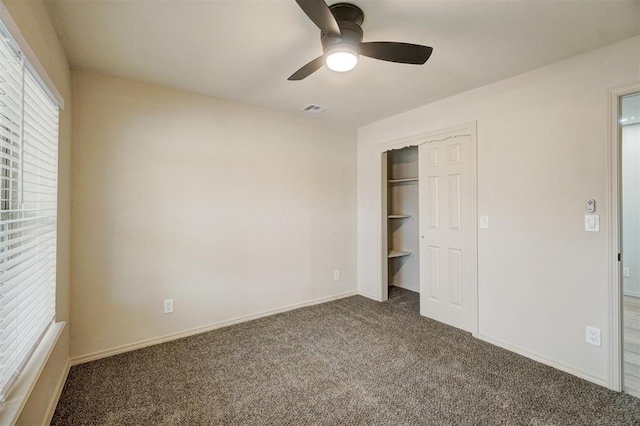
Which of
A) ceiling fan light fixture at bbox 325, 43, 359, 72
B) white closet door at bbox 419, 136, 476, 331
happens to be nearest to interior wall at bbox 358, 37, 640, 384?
white closet door at bbox 419, 136, 476, 331

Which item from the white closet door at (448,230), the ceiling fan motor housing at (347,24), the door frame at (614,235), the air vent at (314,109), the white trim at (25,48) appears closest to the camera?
the white trim at (25,48)

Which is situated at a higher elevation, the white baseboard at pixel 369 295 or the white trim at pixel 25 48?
the white trim at pixel 25 48

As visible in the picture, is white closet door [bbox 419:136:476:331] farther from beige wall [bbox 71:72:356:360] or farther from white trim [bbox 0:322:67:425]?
white trim [bbox 0:322:67:425]

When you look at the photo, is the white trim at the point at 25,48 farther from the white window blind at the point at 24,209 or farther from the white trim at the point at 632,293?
the white trim at the point at 632,293

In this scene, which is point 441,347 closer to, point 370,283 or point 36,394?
point 370,283

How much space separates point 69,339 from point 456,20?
3.68m

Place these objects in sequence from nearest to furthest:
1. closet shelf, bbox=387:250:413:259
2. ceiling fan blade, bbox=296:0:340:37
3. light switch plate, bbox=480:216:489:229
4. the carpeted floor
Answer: ceiling fan blade, bbox=296:0:340:37 < the carpeted floor < light switch plate, bbox=480:216:489:229 < closet shelf, bbox=387:250:413:259

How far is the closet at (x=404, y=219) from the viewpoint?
14.5ft

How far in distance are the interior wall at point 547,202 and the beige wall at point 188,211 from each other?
1.91 metres

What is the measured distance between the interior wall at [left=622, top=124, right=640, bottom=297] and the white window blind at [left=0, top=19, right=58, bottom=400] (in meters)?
6.11

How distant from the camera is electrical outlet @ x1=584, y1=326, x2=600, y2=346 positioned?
2.14 metres

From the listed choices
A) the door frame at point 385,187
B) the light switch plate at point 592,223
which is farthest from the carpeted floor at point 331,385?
the light switch plate at point 592,223

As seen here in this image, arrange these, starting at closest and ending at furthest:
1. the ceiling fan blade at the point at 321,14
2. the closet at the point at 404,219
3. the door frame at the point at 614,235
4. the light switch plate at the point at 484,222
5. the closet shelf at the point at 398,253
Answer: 1. the ceiling fan blade at the point at 321,14
2. the door frame at the point at 614,235
3. the light switch plate at the point at 484,222
4. the closet shelf at the point at 398,253
5. the closet at the point at 404,219

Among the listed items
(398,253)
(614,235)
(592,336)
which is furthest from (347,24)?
(398,253)
